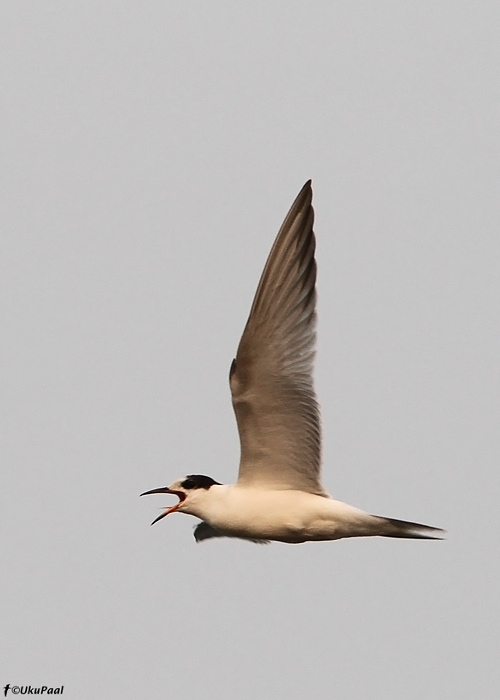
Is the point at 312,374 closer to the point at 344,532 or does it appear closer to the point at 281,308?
the point at 281,308

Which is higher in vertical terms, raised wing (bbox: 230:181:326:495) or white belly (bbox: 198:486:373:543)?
raised wing (bbox: 230:181:326:495)

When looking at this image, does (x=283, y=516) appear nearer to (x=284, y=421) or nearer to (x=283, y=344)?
(x=284, y=421)

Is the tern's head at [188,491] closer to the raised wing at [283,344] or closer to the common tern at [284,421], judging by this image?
the common tern at [284,421]

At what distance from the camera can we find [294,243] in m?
9.41

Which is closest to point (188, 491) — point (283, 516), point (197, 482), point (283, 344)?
point (197, 482)

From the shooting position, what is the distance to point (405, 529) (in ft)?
31.5

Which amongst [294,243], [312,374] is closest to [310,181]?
[294,243]

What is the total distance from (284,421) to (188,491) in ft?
4.04

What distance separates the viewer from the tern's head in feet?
33.4

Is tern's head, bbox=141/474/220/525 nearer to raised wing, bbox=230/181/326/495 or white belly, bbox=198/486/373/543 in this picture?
white belly, bbox=198/486/373/543

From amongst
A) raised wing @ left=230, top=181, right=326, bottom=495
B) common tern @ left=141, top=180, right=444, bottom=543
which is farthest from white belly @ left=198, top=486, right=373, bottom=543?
raised wing @ left=230, top=181, right=326, bottom=495

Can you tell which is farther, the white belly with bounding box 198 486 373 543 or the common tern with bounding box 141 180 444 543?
the white belly with bounding box 198 486 373 543

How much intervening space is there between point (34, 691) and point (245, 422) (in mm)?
3836

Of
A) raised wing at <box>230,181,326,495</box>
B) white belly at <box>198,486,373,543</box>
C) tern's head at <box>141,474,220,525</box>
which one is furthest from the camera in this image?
tern's head at <box>141,474,220,525</box>
